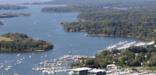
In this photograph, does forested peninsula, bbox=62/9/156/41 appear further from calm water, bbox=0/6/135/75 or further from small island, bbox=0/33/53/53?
small island, bbox=0/33/53/53

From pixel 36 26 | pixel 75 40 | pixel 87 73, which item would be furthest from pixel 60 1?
pixel 87 73

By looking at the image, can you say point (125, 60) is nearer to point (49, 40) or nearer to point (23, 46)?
point (23, 46)

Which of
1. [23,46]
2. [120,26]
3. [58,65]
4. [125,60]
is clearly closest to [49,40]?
[23,46]

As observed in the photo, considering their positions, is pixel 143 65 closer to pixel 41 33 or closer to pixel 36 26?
pixel 41 33

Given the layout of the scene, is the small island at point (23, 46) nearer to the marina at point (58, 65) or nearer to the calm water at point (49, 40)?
the calm water at point (49, 40)

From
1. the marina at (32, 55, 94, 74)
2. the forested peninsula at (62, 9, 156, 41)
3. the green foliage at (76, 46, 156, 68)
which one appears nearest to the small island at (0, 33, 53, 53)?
the marina at (32, 55, 94, 74)

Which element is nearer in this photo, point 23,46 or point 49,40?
point 23,46

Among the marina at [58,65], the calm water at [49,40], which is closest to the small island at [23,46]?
the calm water at [49,40]

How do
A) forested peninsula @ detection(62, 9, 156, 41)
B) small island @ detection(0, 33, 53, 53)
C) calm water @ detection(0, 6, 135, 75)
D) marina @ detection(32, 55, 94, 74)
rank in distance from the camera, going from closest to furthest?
marina @ detection(32, 55, 94, 74) → calm water @ detection(0, 6, 135, 75) → small island @ detection(0, 33, 53, 53) → forested peninsula @ detection(62, 9, 156, 41)
